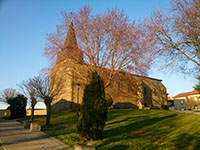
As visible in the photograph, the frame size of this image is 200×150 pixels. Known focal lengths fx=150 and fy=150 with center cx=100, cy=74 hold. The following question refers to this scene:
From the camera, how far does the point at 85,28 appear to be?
1400 centimetres

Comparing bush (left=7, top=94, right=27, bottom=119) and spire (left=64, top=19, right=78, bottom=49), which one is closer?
spire (left=64, top=19, right=78, bottom=49)

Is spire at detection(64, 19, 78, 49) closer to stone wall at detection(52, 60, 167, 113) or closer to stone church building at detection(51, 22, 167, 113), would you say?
stone church building at detection(51, 22, 167, 113)

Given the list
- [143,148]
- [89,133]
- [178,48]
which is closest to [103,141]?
[89,133]

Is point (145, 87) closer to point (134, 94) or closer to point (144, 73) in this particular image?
point (134, 94)

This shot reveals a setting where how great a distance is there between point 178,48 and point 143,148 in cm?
656

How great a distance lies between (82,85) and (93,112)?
16.3 metres

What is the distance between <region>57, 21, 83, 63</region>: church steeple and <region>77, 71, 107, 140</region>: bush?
5817mm

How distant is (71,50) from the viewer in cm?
1452

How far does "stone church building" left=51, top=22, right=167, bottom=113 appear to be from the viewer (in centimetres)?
1480

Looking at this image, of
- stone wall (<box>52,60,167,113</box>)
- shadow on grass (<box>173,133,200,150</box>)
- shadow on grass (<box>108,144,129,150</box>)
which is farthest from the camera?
stone wall (<box>52,60,167,113</box>)

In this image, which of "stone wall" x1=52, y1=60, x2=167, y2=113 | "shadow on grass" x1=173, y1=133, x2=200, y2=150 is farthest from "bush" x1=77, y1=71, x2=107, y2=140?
"stone wall" x1=52, y1=60, x2=167, y2=113

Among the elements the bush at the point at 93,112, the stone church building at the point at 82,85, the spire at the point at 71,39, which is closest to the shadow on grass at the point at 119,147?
the bush at the point at 93,112

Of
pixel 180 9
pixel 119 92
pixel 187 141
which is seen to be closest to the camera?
pixel 187 141

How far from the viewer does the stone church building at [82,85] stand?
1480cm
